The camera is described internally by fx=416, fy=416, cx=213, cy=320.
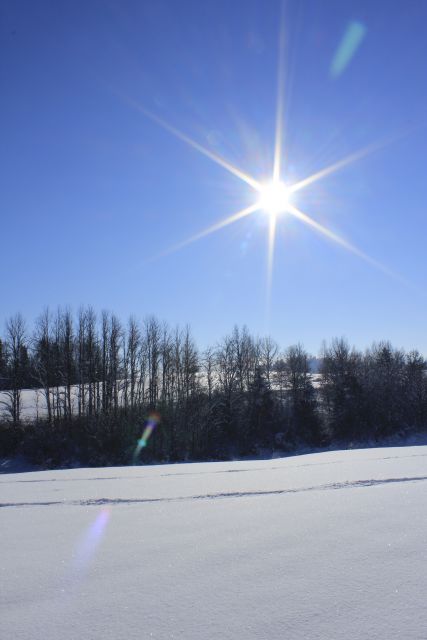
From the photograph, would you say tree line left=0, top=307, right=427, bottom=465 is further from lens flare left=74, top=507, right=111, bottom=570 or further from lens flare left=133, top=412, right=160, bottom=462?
lens flare left=74, top=507, right=111, bottom=570

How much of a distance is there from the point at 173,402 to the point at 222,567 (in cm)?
3420

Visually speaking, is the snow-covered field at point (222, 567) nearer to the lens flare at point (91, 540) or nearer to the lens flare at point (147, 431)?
the lens flare at point (91, 540)

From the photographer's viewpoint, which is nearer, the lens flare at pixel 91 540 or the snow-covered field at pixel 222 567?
the snow-covered field at pixel 222 567

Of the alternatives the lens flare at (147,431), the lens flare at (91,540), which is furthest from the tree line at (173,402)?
the lens flare at (91,540)

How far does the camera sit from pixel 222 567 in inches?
130

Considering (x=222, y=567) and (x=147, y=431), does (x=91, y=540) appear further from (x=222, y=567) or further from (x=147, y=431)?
(x=147, y=431)

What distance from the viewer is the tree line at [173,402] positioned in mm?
30875

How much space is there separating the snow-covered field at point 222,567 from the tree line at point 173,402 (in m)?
26.1

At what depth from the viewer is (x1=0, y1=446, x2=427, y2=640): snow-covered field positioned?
8.14ft

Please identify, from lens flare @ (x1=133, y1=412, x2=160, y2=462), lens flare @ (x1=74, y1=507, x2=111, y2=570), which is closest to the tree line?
lens flare @ (x1=133, y1=412, x2=160, y2=462)

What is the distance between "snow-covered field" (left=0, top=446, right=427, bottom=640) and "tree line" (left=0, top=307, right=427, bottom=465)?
26071 millimetres

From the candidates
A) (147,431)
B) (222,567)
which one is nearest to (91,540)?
(222,567)

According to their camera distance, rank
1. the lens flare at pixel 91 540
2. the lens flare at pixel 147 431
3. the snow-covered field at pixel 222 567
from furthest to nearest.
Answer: the lens flare at pixel 147 431, the lens flare at pixel 91 540, the snow-covered field at pixel 222 567

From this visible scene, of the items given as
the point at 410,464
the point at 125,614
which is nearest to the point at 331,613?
the point at 125,614
